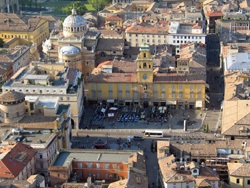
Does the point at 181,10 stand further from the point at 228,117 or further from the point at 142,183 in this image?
the point at 142,183

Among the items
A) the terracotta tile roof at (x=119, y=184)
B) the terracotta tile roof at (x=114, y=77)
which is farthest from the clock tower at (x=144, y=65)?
the terracotta tile roof at (x=119, y=184)

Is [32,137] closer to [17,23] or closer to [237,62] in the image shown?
[237,62]

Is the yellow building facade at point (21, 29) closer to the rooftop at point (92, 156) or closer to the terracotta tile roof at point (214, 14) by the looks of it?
the terracotta tile roof at point (214, 14)

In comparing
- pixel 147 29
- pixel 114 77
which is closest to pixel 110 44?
pixel 147 29

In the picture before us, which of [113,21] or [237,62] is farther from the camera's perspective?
[113,21]

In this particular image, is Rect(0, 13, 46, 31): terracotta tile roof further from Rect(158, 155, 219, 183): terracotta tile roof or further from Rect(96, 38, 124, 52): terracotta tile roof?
Rect(158, 155, 219, 183): terracotta tile roof

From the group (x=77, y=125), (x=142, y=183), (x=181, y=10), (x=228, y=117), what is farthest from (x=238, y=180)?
(x=181, y=10)

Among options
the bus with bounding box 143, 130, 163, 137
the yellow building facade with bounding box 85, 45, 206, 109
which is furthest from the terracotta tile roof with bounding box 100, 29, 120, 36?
the bus with bounding box 143, 130, 163, 137
